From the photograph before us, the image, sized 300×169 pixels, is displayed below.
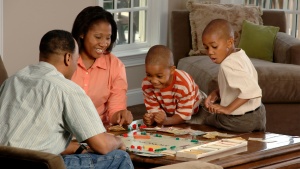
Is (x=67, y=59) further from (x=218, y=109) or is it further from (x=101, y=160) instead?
(x=218, y=109)

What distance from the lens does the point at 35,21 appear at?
225 inches

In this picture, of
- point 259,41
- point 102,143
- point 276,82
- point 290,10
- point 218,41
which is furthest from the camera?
point 290,10

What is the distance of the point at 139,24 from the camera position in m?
6.94

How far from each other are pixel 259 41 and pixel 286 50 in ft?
0.94

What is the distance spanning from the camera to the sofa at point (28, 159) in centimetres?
241

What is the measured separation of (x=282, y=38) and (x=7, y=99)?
12.3 feet

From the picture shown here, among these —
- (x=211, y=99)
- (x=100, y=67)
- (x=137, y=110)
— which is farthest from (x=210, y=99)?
(x=137, y=110)

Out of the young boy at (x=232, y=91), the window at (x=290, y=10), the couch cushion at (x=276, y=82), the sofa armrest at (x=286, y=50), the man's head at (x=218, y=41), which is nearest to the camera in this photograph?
the young boy at (x=232, y=91)

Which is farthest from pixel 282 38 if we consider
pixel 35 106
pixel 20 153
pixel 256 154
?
pixel 20 153

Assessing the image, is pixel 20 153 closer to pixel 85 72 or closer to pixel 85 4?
pixel 85 72

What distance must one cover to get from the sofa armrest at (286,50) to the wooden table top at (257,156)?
2.39m

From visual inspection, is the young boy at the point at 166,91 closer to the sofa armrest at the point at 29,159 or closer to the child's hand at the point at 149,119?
the child's hand at the point at 149,119

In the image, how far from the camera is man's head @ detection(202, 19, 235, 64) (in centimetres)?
401

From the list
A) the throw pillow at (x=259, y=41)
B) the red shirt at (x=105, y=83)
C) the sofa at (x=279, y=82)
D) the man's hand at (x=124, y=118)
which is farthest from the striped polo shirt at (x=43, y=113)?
the throw pillow at (x=259, y=41)
